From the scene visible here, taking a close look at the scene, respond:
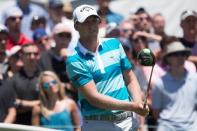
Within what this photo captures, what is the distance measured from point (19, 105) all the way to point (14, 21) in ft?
5.88

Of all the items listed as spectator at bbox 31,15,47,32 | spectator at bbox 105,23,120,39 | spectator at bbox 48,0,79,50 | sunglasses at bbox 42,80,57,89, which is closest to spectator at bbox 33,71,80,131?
sunglasses at bbox 42,80,57,89

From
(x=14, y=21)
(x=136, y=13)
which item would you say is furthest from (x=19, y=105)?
(x=136, y=13)

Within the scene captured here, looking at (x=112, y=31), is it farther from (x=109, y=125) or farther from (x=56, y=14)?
(x=109, y=125)

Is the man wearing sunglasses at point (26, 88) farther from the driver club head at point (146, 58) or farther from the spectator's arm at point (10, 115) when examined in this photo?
the driver club head at point (146, 58)

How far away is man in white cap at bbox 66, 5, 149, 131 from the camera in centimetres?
643

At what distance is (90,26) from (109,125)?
871 mm

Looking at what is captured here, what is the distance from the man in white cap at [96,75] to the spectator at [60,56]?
374cm

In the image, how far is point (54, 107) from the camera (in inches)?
380

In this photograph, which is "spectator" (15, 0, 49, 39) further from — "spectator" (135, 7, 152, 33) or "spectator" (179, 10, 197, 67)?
"spectator" (179, 10, 197, 67)

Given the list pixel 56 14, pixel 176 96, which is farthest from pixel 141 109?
pixel 56 14

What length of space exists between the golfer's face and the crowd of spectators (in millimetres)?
3153

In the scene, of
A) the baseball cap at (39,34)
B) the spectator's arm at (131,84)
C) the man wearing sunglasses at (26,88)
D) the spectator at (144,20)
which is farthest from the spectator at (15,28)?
the spectator's arm at (131,84)

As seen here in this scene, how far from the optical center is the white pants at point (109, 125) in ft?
21.3

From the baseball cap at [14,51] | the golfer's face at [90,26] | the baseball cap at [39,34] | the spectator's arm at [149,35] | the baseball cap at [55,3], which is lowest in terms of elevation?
the baseball cap at [14,51]
